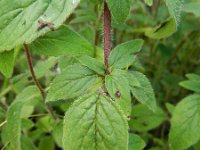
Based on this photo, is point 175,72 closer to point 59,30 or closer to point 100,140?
point 59,30

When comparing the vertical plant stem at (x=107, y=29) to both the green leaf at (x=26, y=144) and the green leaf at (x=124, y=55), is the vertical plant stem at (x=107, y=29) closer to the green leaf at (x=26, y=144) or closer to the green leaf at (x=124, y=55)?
the green leaf at (x=124, y=55)

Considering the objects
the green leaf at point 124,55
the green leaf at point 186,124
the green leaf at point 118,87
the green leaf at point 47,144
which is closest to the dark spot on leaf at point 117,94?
the green leaf at point 118,87

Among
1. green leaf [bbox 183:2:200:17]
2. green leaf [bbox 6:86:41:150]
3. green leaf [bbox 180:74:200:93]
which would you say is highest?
green leaf [bbox 183:2:200:17]

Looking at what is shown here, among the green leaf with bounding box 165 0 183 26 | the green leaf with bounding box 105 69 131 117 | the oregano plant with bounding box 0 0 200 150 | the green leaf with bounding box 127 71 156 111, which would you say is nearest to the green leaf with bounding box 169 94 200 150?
the oregano plant with bounding box 0 0 200 150

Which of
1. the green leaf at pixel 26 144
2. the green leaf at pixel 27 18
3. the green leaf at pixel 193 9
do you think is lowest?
the green leaf at pixel 26 144

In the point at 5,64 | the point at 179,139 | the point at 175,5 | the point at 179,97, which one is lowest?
the point at 179,97

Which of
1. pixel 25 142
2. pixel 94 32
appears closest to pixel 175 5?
pixel 94 32

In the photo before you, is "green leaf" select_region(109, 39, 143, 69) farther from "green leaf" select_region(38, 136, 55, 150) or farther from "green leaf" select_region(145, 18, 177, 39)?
"green leaf" select_region(38, 136, 55, 150)
